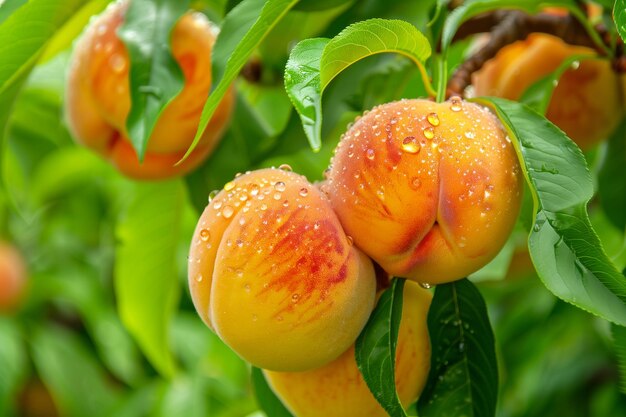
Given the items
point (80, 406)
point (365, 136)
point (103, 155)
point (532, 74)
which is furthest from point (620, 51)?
point (80, 406)

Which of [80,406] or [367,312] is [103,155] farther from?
[80,406]

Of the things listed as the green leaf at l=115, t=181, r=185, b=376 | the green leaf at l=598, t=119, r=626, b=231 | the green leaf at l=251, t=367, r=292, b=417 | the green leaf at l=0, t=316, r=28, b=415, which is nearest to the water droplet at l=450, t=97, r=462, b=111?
the green leaf at l=251, t=367, r=292, b=417

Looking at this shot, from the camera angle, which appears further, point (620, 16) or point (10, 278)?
point (10, 278)

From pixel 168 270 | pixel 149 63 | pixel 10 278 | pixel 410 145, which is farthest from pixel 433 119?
pixel 10 278

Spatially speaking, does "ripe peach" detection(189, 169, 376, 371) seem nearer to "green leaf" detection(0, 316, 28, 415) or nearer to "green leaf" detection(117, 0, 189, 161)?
"green leaf" detection(117, 0, 189, 161)

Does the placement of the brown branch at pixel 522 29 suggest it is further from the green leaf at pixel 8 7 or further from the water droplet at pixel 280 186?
the green leaf at pixel 8 7

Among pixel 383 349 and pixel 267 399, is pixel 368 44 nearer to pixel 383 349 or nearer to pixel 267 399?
pixel 383 349
